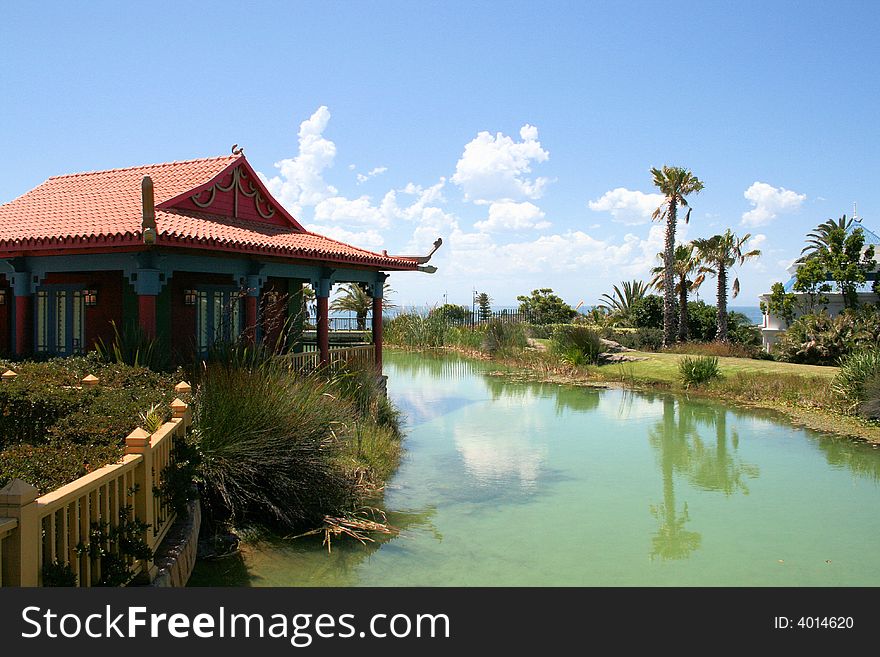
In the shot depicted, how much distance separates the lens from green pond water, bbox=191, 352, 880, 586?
267 inches

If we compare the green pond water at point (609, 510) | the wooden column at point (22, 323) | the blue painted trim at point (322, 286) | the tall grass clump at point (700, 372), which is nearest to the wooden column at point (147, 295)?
the wooden column at point (22, 323)

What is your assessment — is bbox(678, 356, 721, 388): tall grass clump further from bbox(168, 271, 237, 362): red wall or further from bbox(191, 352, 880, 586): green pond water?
bbox(168, 271, 237, 362): red wall

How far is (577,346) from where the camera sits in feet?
82.2

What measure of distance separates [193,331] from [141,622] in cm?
1039

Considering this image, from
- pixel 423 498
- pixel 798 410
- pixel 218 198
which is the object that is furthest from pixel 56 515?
pixel 798 410

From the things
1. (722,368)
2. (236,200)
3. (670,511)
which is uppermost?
(236,200)

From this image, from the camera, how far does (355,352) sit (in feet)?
48.7

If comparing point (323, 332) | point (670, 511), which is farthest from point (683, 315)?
point (670, 511)

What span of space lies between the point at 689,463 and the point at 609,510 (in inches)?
133

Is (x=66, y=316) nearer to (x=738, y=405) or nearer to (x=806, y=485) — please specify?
(x=806, y=485)

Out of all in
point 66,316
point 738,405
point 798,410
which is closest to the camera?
point 66,316

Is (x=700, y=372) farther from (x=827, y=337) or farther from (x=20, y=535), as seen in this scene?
(x=20, y=535)

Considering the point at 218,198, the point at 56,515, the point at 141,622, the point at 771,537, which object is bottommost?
the point at 771,537

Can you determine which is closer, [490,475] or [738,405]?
[490,475]
